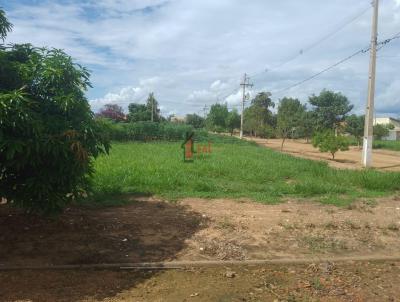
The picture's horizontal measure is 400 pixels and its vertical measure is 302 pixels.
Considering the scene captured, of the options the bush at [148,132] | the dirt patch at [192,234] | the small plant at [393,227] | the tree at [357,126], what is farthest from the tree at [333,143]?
the tree at [357,126]

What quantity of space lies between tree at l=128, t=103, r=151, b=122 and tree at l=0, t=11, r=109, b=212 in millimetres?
55655

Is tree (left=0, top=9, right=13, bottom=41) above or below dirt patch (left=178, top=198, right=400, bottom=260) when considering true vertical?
above

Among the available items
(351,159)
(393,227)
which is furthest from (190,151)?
(393,227)

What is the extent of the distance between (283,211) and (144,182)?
370cm

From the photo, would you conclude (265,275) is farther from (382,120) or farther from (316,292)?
(382,120)

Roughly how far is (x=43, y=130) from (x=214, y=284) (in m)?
2.71

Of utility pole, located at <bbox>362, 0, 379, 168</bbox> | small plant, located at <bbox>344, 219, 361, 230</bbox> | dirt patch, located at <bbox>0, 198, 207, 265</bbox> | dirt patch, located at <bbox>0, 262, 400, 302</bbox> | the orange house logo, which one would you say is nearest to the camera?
dirt patch, located at <bbox>0, 262, 400, 302</bbox>

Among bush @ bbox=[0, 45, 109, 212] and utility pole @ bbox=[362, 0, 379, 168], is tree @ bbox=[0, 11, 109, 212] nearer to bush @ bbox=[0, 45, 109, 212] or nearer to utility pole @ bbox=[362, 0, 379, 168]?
bush @ bbox=[0, 45, 109, 212]

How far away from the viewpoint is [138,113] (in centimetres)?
6359

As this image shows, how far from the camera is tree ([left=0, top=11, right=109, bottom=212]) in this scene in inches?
186

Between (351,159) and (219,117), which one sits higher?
(219,117)

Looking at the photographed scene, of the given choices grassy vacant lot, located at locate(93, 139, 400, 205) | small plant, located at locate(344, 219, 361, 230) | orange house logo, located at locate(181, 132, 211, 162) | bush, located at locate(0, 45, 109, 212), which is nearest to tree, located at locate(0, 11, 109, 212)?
bush, located at locate(0, 45, 109, 212)

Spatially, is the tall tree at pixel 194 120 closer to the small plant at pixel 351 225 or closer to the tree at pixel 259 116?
the tree at pixel 259 116

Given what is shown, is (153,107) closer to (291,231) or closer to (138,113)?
(138,113)
